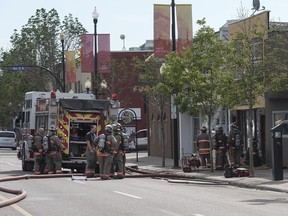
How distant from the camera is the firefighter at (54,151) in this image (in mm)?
26688

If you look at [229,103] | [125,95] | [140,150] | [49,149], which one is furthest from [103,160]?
[125,95]

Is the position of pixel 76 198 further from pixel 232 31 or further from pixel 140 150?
pixel 140 150

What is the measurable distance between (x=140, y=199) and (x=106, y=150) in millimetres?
7408

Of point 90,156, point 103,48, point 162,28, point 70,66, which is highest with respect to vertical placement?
point 103,48

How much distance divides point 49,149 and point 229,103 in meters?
6.76

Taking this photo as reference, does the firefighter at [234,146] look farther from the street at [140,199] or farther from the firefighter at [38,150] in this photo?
the firefighter at [38,150]

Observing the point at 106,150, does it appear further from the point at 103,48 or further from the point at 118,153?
the point at 103,48

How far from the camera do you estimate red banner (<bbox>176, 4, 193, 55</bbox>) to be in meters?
31.2

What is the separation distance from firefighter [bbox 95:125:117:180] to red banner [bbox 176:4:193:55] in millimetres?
8025

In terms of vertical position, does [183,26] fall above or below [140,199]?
above

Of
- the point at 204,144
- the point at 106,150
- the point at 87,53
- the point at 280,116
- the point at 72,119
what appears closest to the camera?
the point at 106,150

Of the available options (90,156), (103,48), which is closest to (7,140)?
(103,48)

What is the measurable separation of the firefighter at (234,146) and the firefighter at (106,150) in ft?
18.7

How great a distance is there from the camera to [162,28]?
31578 mm
